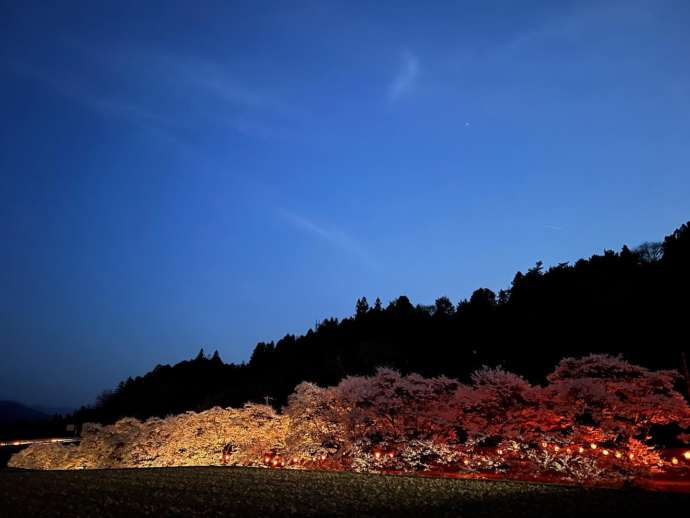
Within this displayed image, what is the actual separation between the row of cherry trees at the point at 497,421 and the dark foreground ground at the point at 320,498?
54.3 inches

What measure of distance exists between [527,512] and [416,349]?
81.0 feet

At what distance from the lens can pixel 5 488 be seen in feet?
40.1

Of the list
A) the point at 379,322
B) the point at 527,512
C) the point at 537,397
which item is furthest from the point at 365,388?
the point at 379,322

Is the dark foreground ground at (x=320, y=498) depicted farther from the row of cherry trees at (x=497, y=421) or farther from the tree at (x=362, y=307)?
the tree at (x=362, y=307)

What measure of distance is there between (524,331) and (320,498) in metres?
19.0

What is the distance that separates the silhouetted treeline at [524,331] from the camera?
21.6 m

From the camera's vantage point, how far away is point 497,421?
1311 centimetres

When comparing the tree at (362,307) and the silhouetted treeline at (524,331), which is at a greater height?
the tree at (362,307)

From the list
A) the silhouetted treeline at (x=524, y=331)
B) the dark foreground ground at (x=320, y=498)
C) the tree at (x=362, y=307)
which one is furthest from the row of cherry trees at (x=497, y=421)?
the tree at (x=362, y=307)

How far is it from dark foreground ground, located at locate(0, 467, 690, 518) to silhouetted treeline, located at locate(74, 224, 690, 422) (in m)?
13.5

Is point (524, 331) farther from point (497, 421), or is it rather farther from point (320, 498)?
point (320, 498)

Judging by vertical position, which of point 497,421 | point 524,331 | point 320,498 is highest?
point 524,331

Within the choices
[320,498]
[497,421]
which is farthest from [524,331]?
[320,498]

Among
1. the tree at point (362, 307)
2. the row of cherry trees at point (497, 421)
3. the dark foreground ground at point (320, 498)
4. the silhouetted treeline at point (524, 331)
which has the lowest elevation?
the dark foreground ground at point (320, 498)
